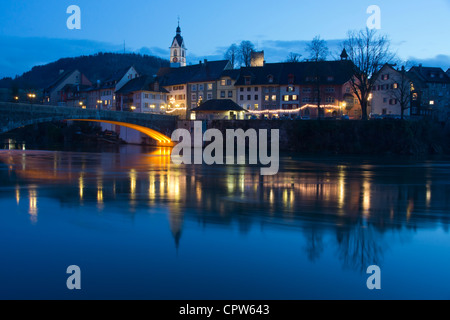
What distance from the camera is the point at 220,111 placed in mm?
66375

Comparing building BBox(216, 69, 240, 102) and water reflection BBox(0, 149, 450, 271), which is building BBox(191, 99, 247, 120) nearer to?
building BBox(216, 69, 240, 102)

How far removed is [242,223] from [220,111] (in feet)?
174

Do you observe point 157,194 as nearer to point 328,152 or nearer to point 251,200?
point 251,200

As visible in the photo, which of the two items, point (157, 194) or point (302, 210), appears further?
point (157, 194)

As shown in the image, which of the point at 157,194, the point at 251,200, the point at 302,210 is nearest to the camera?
the point at 302,210

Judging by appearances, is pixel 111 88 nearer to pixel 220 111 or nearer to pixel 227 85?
pixel 227 85

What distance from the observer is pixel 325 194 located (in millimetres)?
20266

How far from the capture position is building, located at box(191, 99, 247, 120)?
2603 inches

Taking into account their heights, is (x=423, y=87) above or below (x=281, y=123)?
above

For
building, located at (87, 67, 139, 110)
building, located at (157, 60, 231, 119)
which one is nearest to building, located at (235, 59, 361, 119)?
building, located at (157, 60, 231, 119)

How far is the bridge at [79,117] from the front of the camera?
44250 mm
